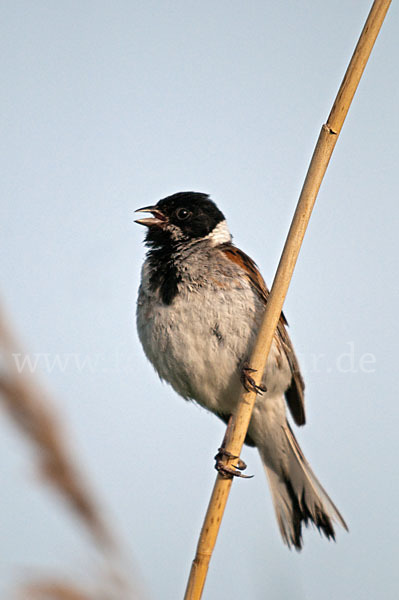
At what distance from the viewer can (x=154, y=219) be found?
11.7ft

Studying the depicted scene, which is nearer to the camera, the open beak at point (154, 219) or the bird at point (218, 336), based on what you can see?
the bird at point (218, 336)

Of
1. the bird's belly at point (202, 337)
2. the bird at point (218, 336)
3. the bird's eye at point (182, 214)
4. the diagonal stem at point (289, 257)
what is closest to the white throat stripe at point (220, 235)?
the bird at point (218, 336)

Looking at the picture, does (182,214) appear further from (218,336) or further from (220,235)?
(218,336)

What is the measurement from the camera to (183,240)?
137 inches

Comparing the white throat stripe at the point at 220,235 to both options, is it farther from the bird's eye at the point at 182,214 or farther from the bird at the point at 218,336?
the bird's eye at the point at 182,214

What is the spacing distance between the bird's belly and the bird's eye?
2.09 ft

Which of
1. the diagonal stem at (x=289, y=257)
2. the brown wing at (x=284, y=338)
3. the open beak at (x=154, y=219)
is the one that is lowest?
the diagonal stem at (x=289, y=257)

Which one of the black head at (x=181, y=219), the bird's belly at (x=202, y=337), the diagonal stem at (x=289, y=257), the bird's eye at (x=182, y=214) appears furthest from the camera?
the bird's eye at (x=182, y=214)

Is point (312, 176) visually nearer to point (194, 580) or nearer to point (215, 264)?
point (194, 580)

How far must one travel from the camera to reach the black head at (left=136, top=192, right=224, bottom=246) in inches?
138

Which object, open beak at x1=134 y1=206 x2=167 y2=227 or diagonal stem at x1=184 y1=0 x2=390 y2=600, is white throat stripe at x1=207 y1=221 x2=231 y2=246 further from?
diagonal stem at x1=184 y1=0 x2=390 y2=600

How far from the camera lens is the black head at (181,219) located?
3.52 metres

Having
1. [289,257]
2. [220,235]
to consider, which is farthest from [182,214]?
[289,257]

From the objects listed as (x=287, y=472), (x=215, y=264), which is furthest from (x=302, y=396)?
(x=215, y=264)
